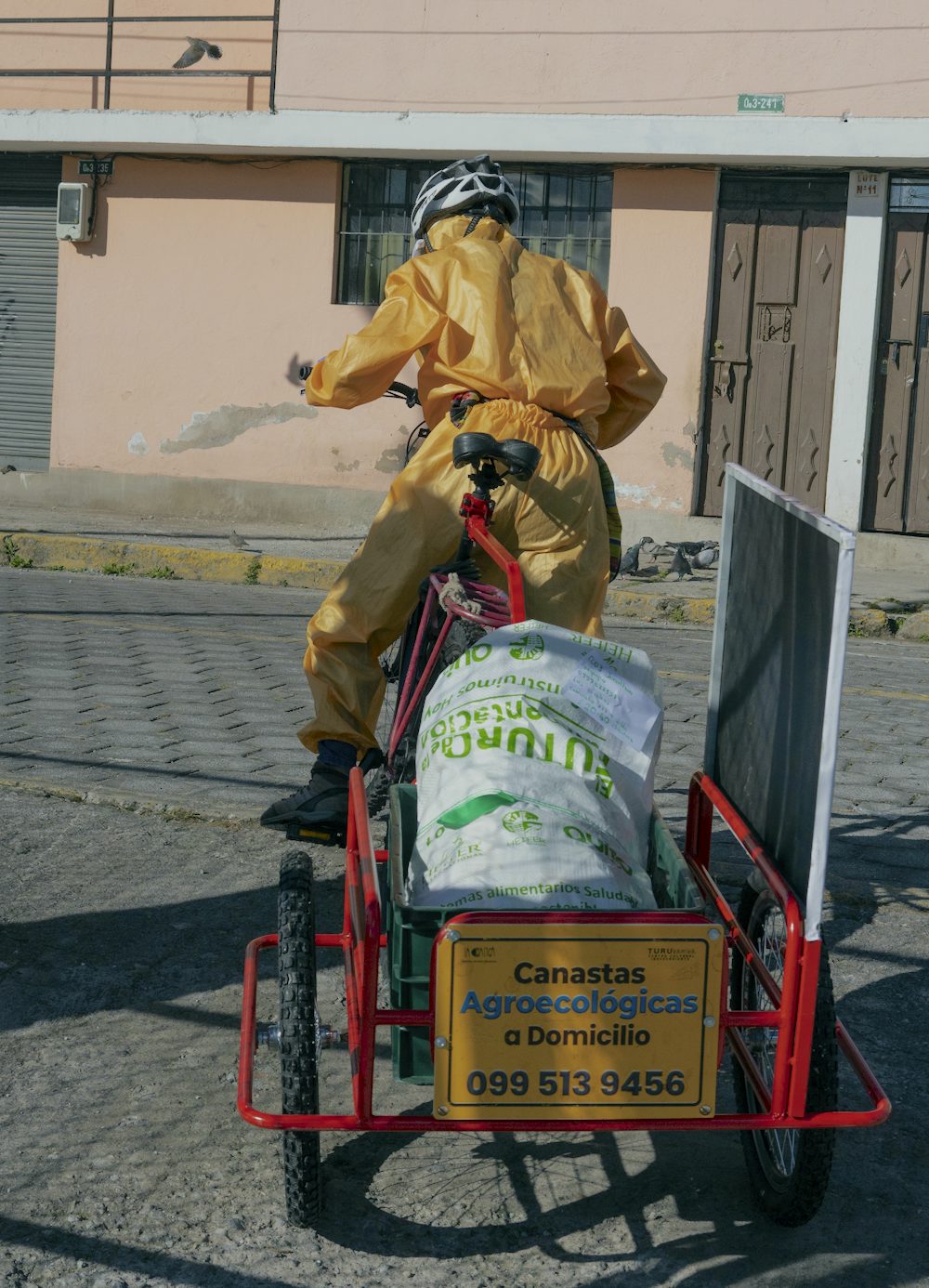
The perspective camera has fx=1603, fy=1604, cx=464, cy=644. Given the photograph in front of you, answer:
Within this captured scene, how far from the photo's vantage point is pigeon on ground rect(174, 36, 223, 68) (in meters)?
14.4

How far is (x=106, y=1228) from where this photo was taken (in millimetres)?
2857

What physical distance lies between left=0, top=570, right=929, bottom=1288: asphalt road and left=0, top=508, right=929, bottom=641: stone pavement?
4.35 m

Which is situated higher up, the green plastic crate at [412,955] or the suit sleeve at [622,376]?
the suit sleeve at [622,376]

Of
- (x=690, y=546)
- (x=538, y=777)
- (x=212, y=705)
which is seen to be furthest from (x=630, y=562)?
(x=538, y=777)

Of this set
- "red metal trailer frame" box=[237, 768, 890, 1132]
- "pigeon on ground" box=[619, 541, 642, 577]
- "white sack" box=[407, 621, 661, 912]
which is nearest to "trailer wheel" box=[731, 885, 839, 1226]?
"red metal trailer frame" box=[237, 768, 890, 1132]

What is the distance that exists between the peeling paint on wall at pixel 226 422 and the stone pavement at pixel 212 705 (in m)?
4.07

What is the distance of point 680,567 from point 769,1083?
9.01 meters

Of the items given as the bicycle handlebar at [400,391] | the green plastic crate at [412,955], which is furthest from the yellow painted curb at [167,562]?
the green plastic crate at [412,955]

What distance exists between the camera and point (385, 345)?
14.5 feet

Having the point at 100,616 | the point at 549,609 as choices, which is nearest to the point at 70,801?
the point at 549,609

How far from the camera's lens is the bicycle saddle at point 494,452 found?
3.95 metres

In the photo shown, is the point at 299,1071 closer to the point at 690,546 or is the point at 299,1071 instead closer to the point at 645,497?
the point at 690,546

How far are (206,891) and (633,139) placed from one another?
963 cm

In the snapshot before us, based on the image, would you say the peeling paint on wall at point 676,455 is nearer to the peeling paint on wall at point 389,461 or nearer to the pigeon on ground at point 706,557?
the pigeon on ground at point 706,557
